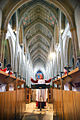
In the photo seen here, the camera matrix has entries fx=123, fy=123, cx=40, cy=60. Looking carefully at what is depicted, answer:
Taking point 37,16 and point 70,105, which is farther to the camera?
point 37,16

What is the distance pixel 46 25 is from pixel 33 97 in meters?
9.38

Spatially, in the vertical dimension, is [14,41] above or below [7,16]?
below

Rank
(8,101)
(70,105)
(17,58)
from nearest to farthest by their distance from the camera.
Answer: (70,105), (8,101), (17,58)

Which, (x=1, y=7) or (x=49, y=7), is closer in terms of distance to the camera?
(x=1, y=7)

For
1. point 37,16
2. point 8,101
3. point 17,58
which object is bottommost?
point 8,101

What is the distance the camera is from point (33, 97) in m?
12.3

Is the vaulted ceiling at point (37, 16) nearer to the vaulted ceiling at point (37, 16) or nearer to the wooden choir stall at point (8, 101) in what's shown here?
the vaulted ceiling at point (37, 16)

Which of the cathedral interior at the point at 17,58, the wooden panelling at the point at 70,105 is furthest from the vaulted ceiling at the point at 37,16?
the wooden panelling at the point at 70,105

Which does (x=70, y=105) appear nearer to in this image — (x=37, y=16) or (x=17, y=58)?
(x=17, y=58)

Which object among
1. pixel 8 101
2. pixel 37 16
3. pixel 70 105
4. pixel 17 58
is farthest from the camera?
pixel 37 16

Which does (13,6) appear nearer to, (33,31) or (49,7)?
(49,7)

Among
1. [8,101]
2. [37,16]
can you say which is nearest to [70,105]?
[8,101]

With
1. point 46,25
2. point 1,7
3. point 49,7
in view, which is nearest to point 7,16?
point 1,7

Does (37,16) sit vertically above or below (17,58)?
above
